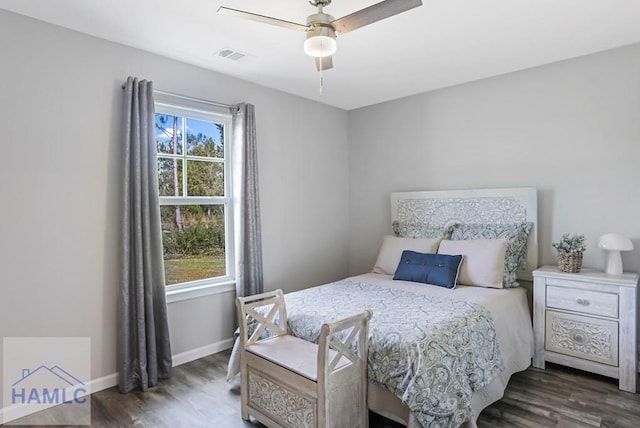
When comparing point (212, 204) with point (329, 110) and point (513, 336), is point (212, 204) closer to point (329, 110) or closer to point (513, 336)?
point (329, 110)

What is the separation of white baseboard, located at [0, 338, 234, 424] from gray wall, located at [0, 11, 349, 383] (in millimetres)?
35

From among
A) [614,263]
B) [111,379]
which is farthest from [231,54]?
[614,263]

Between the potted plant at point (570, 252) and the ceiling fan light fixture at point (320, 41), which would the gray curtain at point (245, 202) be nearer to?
the ceiling fan light fixture at point (320, 41)

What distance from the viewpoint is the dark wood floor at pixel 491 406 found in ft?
7.47

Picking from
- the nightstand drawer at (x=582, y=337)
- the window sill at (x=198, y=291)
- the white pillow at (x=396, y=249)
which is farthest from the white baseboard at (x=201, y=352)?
the nightstand drawer at (x=582, y=337)

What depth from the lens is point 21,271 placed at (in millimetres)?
2393

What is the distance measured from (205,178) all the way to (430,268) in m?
2.17

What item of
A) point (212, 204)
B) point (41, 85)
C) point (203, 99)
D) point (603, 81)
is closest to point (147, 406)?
point (212, 204)

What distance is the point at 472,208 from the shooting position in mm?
3711

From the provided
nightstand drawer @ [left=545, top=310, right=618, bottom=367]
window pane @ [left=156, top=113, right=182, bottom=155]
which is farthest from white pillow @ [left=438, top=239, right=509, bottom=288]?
window pane @ [left=156, top=113, right=182, bottom=155]

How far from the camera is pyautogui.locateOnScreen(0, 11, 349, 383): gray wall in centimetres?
237

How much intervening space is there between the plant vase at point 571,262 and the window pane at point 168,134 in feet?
10.8

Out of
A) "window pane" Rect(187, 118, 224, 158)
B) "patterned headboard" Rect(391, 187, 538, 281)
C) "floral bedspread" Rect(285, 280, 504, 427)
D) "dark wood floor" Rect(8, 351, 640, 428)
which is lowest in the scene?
"dark wood floor" Rect(8, 351, 640, 428)

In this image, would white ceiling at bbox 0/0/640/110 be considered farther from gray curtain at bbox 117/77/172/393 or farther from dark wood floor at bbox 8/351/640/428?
dark wood floor at bbox 8/351/640/428
